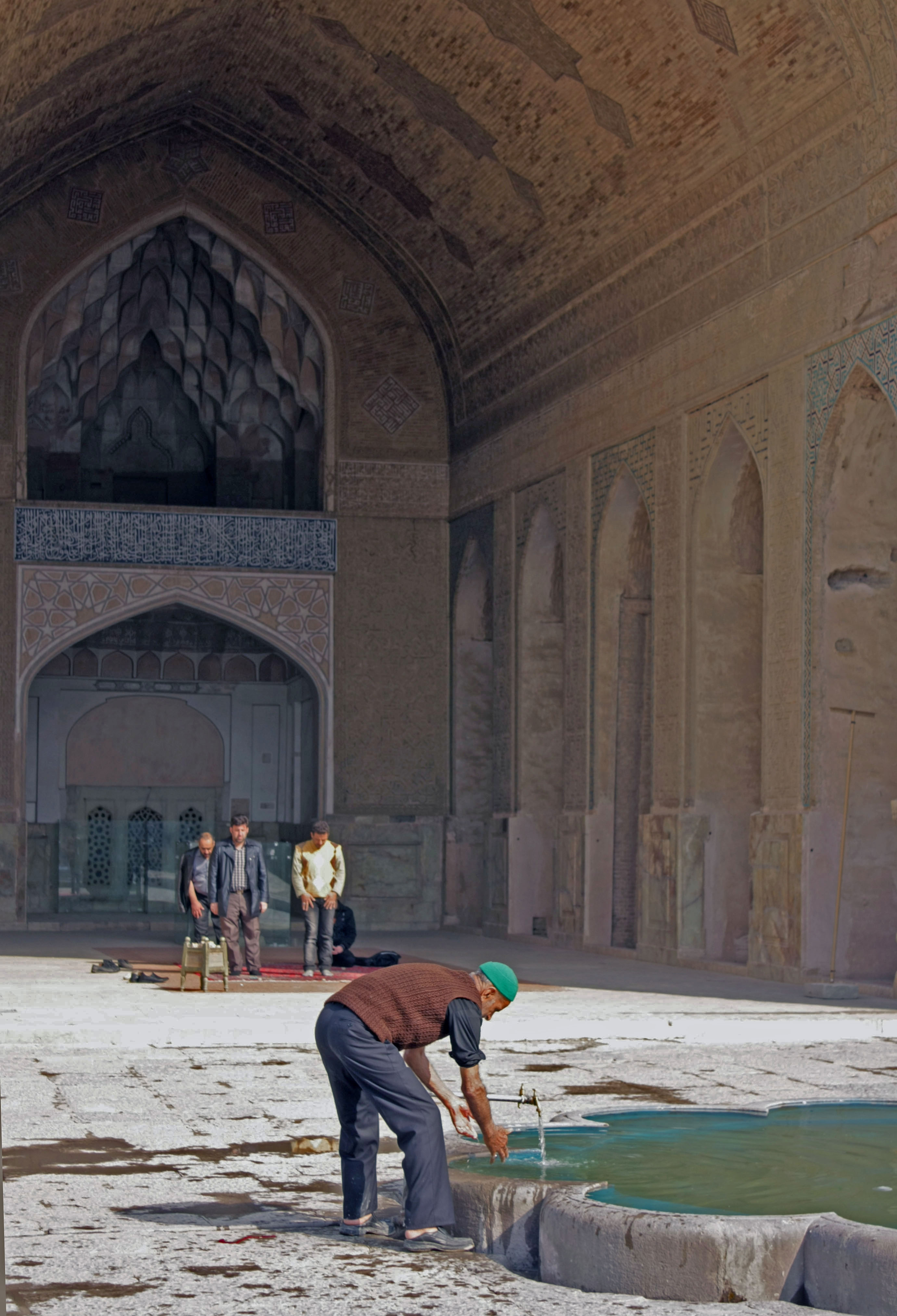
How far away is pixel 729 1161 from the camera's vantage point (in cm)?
453

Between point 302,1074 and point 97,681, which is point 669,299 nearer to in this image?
point 302,1074

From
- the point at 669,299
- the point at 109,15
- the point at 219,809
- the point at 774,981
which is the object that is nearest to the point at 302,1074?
the point at 774,981

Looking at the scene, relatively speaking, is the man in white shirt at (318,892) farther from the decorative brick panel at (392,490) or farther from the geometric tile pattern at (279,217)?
the geometric tile pattern at (279,217)

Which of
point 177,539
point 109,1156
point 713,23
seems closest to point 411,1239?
point 109,1156

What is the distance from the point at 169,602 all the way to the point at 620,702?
499cm

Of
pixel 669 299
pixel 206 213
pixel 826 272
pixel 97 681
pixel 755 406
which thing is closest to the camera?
pixel 826 272

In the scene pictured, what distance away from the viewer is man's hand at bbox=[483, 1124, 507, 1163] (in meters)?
3.93

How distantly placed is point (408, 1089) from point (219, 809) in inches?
622

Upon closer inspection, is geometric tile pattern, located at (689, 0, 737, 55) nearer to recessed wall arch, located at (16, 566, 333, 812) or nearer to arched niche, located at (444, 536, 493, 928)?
arched niche, located at (444, 536, 493, 928)

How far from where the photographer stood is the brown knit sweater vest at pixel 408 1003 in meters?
3.93

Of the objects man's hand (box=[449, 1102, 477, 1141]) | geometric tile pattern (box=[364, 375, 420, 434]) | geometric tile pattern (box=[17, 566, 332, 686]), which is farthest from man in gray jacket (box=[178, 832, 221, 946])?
man's hand (box=[449, 1102, 477, 1141])

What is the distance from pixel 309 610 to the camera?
16.9 m

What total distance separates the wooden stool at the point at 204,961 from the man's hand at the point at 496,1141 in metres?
5.65

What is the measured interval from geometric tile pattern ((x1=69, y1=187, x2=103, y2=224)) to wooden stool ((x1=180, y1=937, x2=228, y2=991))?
8902mm
